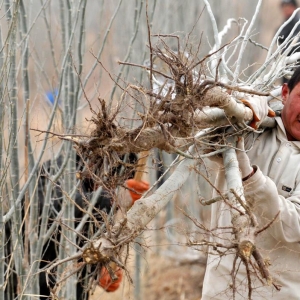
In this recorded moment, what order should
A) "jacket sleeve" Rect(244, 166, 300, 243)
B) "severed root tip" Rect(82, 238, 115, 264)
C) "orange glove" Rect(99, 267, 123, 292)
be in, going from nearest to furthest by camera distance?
1. "severed root tip" Rect(82, 238, 115, 264)
2. "orange glove" Rect(99, 267, 123, 292)
3. "jacket sleeve" Rect(244, 166, 300, 243)

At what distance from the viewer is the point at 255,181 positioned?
1.93 meters

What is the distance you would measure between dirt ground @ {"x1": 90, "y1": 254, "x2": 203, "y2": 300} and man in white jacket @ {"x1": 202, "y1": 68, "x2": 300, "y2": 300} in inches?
129

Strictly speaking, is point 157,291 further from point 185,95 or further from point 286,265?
point 185,95

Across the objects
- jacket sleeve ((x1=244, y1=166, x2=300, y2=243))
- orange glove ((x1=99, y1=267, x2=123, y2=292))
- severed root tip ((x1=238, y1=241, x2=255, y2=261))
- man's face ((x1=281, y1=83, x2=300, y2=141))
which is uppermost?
man's face ((x1=281, y1=83, x2=300, y2=141))

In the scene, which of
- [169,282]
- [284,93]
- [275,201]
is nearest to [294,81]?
[284,93]

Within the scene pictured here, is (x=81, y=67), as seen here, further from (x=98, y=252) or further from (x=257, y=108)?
(x=98, y=252)

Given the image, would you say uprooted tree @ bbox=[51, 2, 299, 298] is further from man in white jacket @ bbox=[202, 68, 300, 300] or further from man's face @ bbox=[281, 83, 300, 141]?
man's face @ bbox=[281, 83, 300, 141]

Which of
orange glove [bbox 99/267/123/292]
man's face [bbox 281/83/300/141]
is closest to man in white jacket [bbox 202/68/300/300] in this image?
man's face [bbox 281/83/300/141]

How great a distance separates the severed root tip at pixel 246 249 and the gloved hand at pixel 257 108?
599 mm

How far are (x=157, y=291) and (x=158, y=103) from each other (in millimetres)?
4266

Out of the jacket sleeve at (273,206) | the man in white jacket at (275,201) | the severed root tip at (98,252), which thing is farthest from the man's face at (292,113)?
the severed root tip at (98,252)

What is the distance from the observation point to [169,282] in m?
5.89

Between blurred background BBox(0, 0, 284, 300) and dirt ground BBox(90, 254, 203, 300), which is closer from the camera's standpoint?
blurred background BBox(0, 0, 284, 300)

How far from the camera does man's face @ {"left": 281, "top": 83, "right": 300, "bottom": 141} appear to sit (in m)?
2.18
